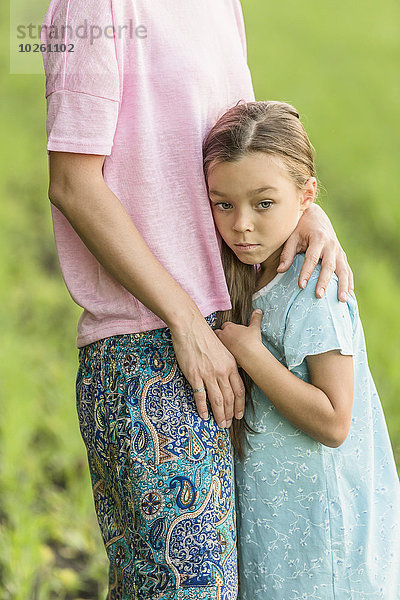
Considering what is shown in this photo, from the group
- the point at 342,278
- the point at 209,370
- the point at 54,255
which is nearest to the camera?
the point at 209,370

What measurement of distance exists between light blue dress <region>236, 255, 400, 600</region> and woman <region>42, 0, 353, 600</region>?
0.07 meters

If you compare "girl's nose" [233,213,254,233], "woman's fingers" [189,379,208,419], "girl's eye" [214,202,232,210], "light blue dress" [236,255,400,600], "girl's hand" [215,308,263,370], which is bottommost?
"light blue dress" [236,255,400,600]

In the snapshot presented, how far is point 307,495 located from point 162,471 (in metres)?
0.31

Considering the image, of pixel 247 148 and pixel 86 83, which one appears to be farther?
pixel 247 148

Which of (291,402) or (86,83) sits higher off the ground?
(86,83)

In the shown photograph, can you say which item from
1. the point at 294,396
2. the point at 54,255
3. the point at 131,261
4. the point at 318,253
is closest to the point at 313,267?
the point at 318,253

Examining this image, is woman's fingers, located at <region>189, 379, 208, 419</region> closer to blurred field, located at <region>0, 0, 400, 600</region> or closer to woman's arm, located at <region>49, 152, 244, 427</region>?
woman's arm, located at <region>49, 152, 244, 427</region>

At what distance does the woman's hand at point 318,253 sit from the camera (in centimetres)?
148

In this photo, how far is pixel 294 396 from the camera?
1.43 meters

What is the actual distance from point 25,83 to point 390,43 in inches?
121

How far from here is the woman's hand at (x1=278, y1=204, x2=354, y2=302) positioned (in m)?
1.48

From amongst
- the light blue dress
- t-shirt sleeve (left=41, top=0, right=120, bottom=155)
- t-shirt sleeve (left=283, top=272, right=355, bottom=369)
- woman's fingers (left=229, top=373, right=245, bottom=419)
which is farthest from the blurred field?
t-shirt sleeve (left=41, top=0, right=120, bottom=155)

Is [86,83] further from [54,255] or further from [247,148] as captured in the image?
[54,255]

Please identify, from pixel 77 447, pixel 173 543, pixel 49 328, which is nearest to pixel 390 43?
pixel 49 328
